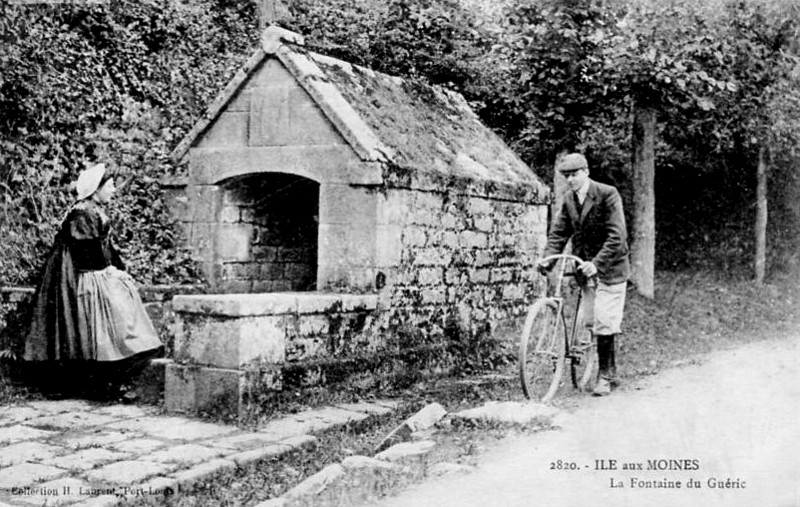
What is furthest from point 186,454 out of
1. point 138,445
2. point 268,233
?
point 268,233

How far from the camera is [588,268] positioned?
22.1ft

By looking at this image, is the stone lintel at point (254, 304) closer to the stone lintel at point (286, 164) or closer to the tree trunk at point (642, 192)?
the stone lintel at point (286, 164)

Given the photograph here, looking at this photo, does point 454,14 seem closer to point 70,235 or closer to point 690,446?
point 70,235

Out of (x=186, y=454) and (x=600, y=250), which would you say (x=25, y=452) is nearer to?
(x=186, y=454)

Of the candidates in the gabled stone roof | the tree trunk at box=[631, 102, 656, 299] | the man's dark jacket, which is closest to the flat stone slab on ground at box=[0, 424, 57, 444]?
the gabled stone roof

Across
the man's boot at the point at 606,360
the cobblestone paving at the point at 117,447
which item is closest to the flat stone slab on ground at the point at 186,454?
the cobblestone paving at the point at 117,447

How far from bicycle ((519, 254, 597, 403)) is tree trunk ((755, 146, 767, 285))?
32.6ft

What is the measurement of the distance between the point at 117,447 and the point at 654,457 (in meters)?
3.17

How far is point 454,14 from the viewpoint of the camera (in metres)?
11.8

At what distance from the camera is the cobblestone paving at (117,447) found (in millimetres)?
4559

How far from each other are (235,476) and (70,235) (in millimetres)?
2839

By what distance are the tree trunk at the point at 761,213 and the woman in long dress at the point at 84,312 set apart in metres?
12.4

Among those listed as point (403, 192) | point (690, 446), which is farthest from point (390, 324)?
point (690, 446)

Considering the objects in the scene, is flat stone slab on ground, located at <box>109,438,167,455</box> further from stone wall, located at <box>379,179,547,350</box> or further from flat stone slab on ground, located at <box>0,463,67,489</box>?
stone wall, located at <box>379,179,547,350</box>
